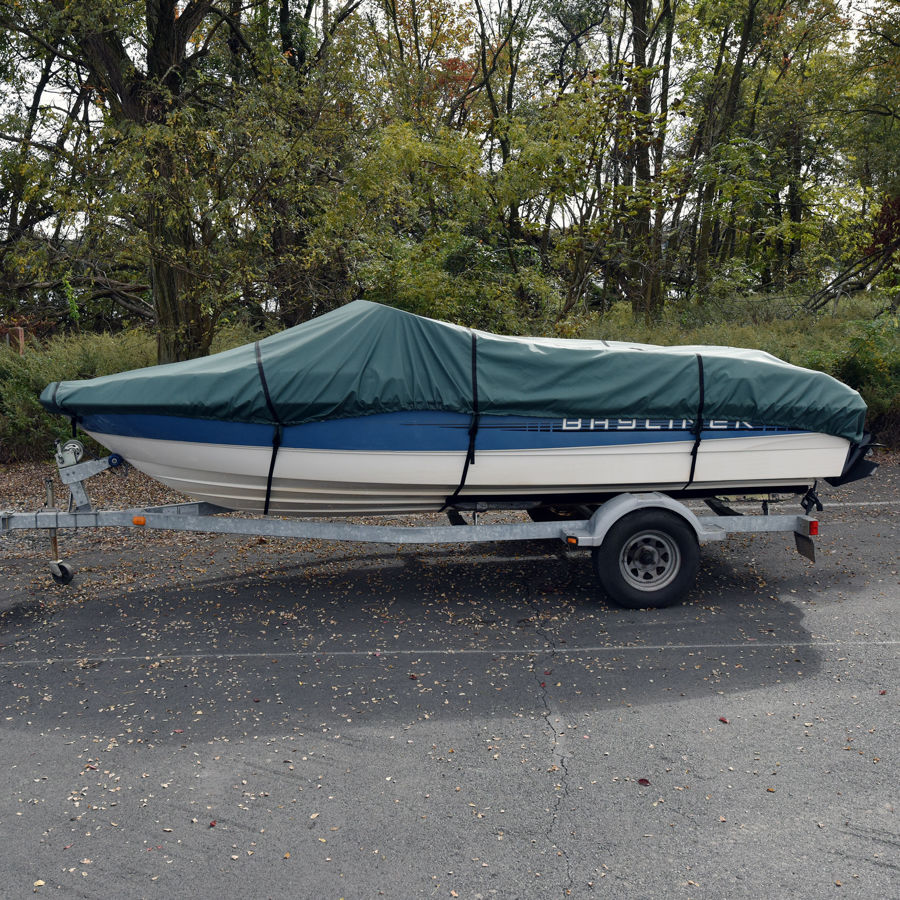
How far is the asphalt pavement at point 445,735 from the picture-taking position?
349cm

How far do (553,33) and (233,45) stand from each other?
10086 millimetres

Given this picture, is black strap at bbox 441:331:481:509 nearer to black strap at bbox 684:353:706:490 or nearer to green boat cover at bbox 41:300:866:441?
green boat cover at bbox 41:300:866:441

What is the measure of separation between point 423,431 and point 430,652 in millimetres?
1616

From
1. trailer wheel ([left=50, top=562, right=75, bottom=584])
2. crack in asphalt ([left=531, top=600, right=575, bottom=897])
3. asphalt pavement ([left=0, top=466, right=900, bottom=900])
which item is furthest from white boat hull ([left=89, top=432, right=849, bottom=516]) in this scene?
crack in asphalt ([left=531, top=600, right=575, bottom=897])

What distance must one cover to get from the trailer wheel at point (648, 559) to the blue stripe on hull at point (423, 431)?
0.65 metres

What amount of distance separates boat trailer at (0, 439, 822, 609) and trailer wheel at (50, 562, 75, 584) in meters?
0.62

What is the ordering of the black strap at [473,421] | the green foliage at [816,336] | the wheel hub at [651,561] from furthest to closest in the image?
1. the green foliage at [816,336]
2. the wheel hub at [651,561]
3. the black strap at [473,421]

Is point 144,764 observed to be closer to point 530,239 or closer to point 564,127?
point 564,127

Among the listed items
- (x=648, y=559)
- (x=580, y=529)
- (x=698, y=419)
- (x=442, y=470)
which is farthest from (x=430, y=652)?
(x=698, y=419)

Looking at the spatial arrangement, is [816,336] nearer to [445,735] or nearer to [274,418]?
[274,418]

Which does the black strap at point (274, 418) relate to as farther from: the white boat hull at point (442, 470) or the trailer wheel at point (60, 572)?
the trailer wheel at point (60, 572)

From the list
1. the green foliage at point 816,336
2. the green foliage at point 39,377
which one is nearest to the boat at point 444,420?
the green foliage at point 816,336

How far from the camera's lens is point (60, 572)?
6863 mm

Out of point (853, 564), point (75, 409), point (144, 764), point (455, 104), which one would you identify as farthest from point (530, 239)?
point (144, 764)
